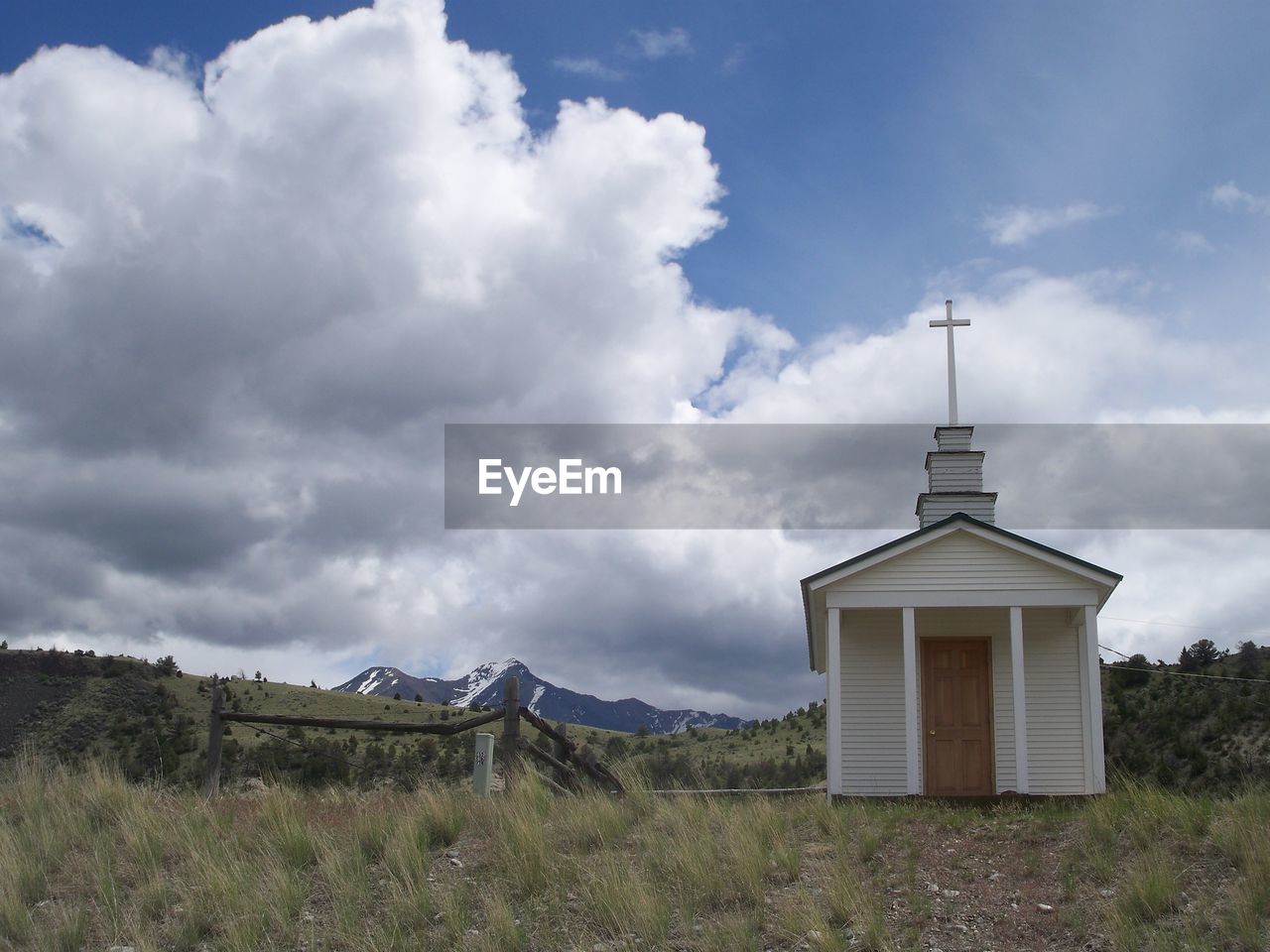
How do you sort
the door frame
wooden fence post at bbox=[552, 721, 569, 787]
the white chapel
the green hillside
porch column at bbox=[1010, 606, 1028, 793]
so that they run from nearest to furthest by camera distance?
1. wooden fence post at bbox=[552, 721, 569, 787]
2. porch column at bbox=[1010, 606, 1028, 793]
3. the white chapel
4. the door frame
5. the green hillside

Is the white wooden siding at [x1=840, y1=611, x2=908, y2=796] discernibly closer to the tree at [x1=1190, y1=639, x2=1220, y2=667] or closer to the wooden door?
the wooden door

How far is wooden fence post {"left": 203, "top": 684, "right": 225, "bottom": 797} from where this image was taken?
14.2 m

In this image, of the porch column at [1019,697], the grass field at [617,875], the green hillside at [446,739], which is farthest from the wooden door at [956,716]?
the grass field at [617,875]

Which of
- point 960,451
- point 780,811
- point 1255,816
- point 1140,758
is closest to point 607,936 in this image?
point 780,811

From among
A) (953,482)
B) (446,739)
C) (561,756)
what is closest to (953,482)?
(953,482)

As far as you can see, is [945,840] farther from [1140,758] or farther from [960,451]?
[1140,758]

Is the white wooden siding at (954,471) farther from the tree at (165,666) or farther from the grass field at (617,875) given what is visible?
the tree at (165,666)

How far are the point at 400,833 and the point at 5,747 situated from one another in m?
27.1

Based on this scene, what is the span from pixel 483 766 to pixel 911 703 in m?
7.37

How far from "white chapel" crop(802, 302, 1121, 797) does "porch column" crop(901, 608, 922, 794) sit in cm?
2

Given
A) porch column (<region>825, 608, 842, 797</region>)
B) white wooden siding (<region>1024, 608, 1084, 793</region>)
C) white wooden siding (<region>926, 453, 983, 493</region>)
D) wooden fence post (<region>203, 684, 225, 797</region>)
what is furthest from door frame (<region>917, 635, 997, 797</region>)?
wooden fence post (<region>203, 684, 225, 797</region>)

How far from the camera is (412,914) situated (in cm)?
998

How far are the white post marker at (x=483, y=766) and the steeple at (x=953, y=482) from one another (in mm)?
10002

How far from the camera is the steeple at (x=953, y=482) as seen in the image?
20766mm
